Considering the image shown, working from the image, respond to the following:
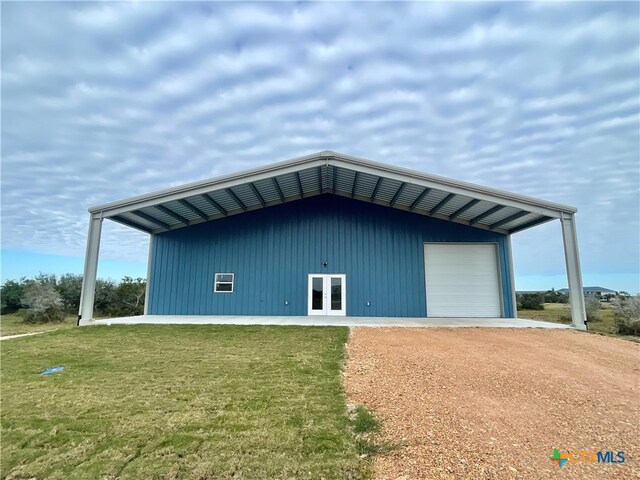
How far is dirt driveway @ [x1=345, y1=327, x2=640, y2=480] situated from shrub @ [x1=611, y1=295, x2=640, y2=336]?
4.04 meters

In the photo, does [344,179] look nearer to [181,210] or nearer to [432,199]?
[432,199]

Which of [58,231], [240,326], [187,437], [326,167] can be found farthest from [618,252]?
[58,231]

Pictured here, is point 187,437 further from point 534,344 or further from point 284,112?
point 284,112

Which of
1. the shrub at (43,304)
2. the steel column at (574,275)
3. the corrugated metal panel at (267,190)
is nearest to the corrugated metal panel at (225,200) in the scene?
the corrugated metal panel at (267,190)

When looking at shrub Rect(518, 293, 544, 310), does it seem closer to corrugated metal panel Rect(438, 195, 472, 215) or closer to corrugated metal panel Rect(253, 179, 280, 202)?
corrugated metal panel Rect(438, 195, 472, 215)

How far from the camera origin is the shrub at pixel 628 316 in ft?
36.2

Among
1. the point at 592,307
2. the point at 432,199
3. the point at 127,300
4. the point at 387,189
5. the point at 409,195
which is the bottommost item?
the point at 592,307

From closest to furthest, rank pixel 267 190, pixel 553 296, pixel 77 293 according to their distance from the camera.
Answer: pixel 267 190 → pixel 77 293 → pixel 553 296

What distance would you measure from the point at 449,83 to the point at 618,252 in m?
14.4

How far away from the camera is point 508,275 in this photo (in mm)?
14844

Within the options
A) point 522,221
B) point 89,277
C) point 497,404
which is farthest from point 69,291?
point 522,221

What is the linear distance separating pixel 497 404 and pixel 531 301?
2146 centimetres

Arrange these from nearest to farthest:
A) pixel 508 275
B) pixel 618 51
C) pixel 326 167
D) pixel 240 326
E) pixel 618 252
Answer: pixel 618 51, pixel 240 326, pixel 326 167, pixel 508 275, pixel 618 252

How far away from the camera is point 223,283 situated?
15.3 m
